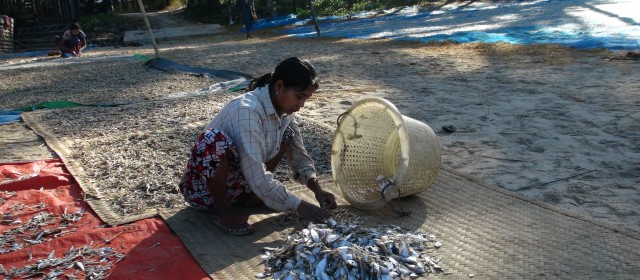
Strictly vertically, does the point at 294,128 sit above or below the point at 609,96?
above

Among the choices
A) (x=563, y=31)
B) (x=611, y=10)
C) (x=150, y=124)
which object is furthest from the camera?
(x=611, y=10)

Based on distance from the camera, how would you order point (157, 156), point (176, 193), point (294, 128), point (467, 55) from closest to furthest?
point (294, 128)
point (176, 193)
point (157, 156)
point (467, 55)

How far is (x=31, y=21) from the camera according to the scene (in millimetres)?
17047

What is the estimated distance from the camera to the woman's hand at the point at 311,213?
2.39m

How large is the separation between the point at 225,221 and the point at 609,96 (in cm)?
→ 342

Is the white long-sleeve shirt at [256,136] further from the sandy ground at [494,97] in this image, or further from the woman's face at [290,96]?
the sandy ground at [494,97]

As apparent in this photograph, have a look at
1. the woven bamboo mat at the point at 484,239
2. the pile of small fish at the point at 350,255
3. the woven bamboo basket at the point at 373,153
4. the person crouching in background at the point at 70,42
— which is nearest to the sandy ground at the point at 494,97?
the woven bamboo mat at the point at 484,239

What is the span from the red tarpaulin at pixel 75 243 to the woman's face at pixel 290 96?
0.69 meters

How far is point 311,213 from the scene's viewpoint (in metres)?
2.39

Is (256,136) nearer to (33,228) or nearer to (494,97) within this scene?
(33,228)

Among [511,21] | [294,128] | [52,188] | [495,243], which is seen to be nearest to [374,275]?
[495,243]

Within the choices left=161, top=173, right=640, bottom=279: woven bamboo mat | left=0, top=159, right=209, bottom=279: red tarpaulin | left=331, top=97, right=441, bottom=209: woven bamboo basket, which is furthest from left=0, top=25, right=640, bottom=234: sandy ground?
left=0, top=159, right=209, bottom=279: red tarpaulin

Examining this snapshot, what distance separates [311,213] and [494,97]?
2.95 m

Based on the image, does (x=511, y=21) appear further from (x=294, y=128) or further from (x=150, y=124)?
(x=294, y=128)
